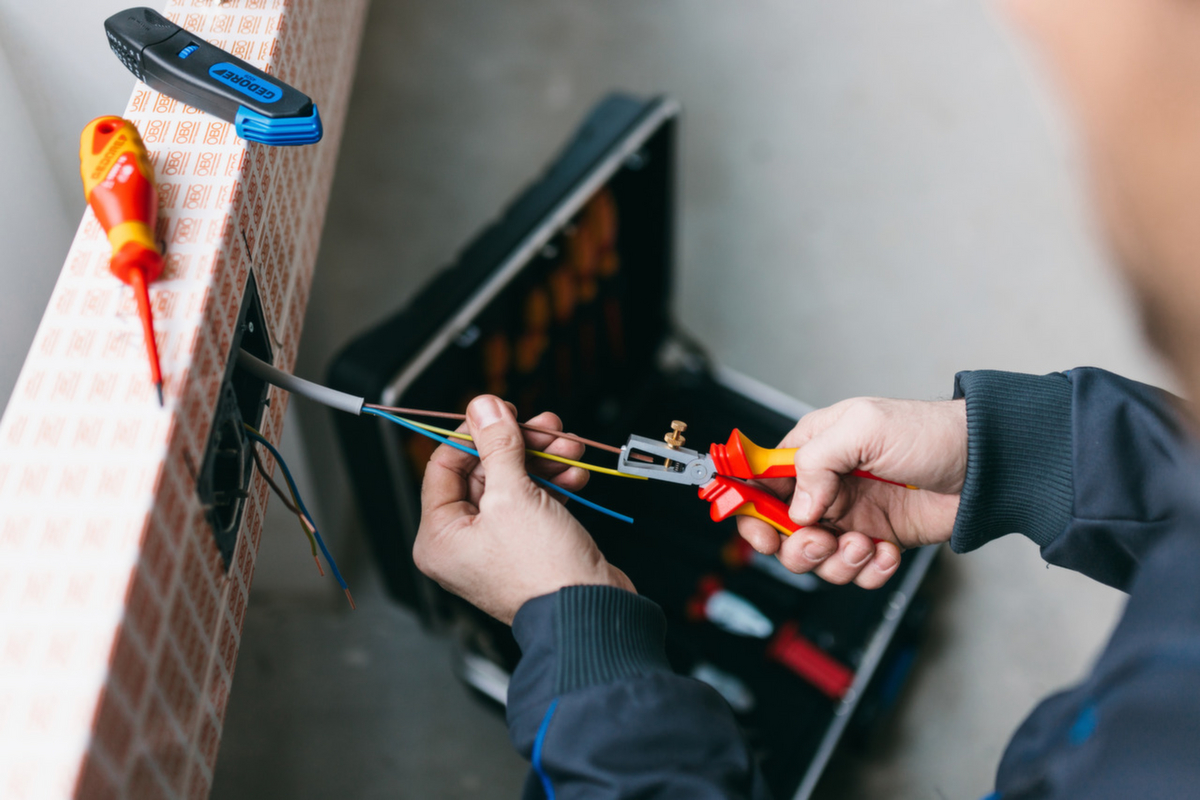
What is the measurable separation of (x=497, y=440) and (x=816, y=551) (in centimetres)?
30

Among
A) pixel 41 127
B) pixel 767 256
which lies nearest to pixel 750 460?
pixel 41 127

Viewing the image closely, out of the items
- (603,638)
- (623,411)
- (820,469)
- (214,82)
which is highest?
(214,82)

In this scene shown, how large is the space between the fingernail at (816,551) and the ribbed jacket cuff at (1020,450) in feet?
0.37

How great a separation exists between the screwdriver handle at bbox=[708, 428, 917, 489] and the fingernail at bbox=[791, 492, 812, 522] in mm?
22

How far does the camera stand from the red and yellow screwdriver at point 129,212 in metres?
0.50

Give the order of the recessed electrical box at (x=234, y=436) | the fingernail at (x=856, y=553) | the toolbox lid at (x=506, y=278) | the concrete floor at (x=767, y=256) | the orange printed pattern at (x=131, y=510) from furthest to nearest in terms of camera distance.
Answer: the concrete floor at (x=767, y=256)
the toolbox lid at (x=506, y=278)
the fingernail at (x=856, y=553)
the recessed electrical box at (x=234, y=436)
the orange printed pattern at (x=131, y=510)

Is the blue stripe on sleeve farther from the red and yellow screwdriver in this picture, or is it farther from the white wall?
the white wall

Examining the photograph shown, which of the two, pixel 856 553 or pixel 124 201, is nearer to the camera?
pixel 124 201

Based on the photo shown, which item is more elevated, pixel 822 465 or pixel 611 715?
pixel 822 465

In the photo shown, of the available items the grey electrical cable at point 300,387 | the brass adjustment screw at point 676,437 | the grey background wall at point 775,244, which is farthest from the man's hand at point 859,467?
the grey background wall at point 775,244

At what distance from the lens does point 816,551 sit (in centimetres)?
75

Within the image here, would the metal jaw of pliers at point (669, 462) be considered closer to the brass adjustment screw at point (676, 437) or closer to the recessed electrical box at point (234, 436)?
the brass adjustment screw at point (676, 437)

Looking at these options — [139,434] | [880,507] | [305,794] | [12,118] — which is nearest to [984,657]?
[880,507]

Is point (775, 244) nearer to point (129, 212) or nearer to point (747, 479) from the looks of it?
point (747, 479)
